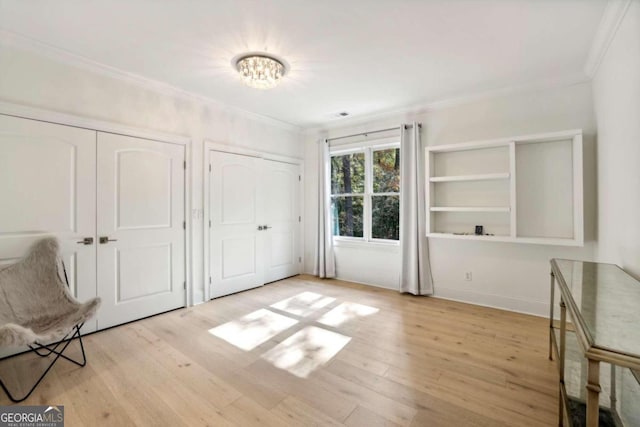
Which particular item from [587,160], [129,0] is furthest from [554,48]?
[129,0]

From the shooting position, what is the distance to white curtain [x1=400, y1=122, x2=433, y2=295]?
4.00 meters

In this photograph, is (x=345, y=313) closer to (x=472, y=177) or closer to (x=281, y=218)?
(x=281, y=218)

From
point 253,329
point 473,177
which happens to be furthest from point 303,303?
point 473,177

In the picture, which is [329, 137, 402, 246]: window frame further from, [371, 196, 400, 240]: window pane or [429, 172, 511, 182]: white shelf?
[429, 172, 511, 182]: white shelf

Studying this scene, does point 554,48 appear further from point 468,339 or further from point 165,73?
point 165,73

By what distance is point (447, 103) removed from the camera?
3824mm

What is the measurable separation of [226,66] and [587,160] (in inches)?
149

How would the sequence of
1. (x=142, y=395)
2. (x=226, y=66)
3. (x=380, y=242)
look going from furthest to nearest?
1. (x=380, y=242)
2. (x=226, y=66)
3. (x=142, y=395)

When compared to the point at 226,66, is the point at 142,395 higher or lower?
lower

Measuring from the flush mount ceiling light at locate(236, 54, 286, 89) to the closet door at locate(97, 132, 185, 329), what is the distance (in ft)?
4.52

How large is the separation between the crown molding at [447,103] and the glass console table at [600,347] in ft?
6.94

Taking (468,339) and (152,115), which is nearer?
(468,339)

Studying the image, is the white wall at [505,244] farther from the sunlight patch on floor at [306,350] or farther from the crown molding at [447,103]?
the sunlight patch on floor at [306,350]

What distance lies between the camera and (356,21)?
2170 millimetres
